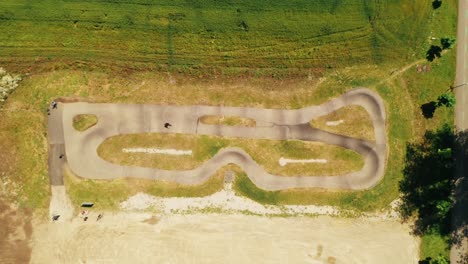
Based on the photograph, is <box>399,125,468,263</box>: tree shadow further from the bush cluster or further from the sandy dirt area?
the bush cluster

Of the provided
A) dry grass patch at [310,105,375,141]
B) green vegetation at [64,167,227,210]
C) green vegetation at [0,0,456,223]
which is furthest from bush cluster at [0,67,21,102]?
dry grass patch at [310,105,375,141]

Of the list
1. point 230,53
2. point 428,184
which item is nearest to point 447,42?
point 428,184

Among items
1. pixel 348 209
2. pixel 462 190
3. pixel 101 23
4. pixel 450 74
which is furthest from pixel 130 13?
pixel 462 190

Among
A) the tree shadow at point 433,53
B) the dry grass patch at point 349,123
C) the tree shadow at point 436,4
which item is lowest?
the dry grass patch at point 349,123

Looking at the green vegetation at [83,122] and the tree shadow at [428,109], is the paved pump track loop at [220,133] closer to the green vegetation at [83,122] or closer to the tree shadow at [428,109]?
the green vegetation at [83,122]

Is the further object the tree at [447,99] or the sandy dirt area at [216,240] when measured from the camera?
the sandy dirt area at [216,240]

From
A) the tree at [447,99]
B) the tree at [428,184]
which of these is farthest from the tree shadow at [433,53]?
the tree at [428,184]
